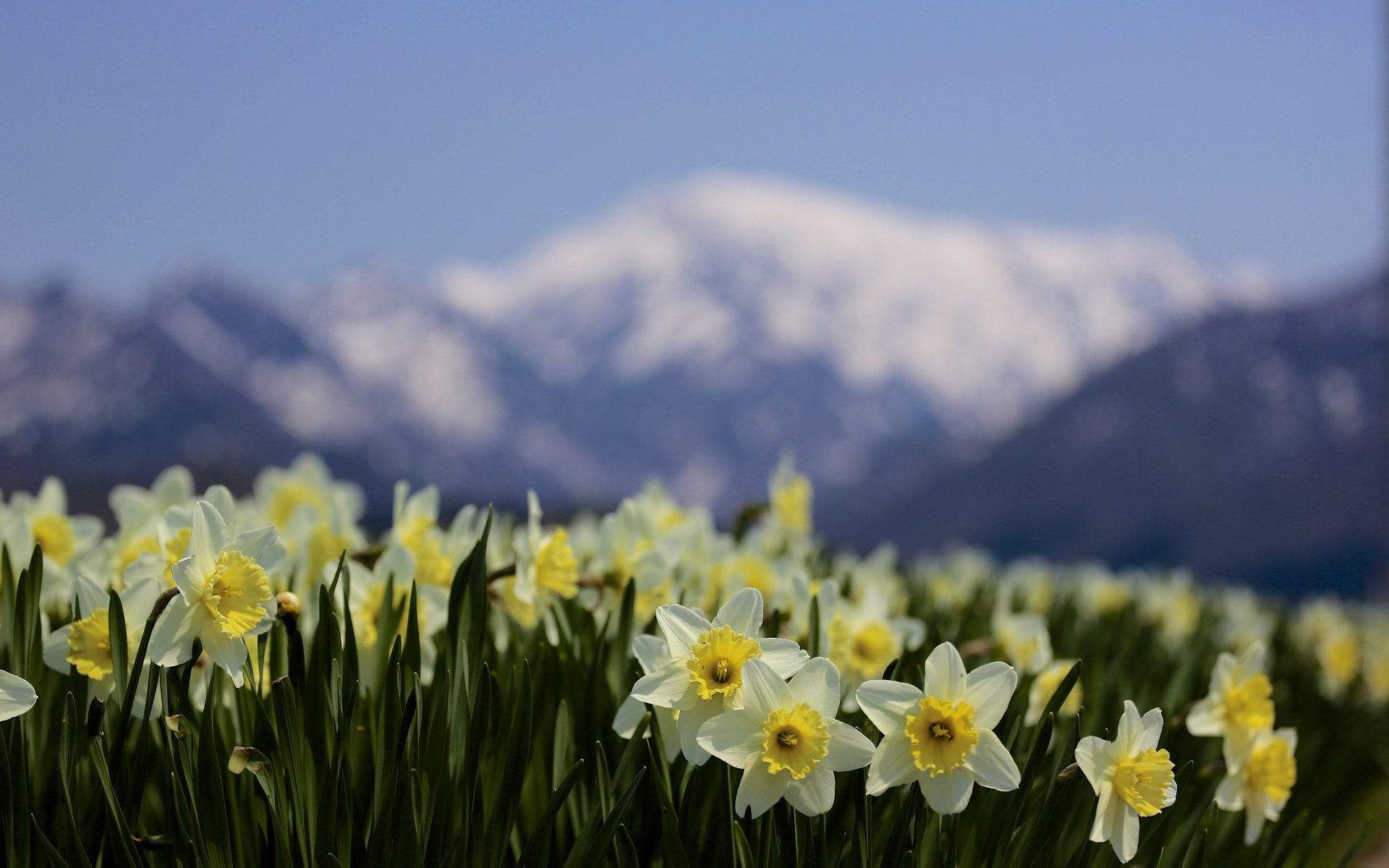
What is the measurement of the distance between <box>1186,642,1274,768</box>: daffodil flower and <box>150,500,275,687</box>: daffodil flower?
230 cm

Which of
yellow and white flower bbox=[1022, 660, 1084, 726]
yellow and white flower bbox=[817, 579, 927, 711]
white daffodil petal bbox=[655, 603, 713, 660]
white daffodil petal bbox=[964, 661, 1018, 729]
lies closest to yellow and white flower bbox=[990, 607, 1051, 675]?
yellow and white flower bbox=[1022, 660, 1084, 726]

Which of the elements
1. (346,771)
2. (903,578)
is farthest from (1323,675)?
(346,771)

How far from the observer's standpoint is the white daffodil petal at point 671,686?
2018 millimetres

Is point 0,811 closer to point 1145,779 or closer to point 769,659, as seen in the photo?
point 769,659

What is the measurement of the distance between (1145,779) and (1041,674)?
100cm

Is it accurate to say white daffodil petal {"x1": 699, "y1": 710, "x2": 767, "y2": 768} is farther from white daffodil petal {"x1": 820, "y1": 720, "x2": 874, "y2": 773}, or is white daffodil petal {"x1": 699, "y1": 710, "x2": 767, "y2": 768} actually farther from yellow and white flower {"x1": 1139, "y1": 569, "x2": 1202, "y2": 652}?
yellow and white flower {"x1": 1139, "y1": 569, "x2": 1202, "y2": 652}

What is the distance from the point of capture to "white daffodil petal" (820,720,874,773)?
190cm

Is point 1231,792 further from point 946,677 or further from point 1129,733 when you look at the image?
point 946,677

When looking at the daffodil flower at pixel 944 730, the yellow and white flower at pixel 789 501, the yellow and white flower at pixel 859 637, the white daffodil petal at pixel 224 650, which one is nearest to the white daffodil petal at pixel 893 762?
the daffodil flower at pixel 944 730

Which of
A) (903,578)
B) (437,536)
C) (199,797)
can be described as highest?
(437,536)

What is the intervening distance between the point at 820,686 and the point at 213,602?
1.17m

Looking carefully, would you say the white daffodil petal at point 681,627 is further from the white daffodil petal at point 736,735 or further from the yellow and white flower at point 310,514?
the yellow and white flower at point 310,514

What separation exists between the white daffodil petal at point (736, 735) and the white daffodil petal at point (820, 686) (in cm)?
10

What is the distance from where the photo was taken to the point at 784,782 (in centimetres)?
196
